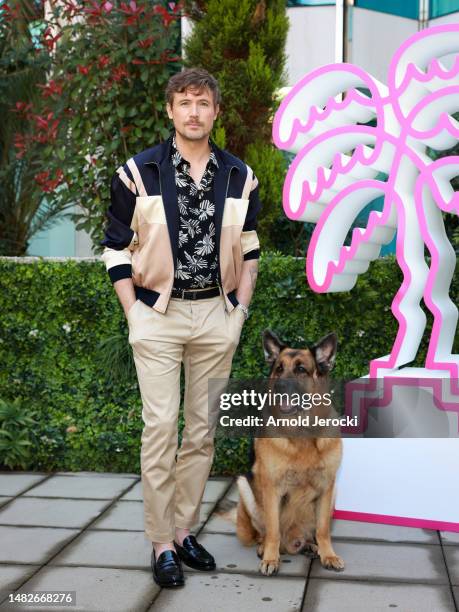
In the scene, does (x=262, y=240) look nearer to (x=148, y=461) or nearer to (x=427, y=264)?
(x=427, y=264)

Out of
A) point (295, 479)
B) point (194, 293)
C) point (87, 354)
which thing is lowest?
point (295, 479)

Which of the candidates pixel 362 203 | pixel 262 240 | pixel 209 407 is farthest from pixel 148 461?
pixel 262 240

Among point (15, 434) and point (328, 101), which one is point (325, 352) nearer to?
point (328, 101)

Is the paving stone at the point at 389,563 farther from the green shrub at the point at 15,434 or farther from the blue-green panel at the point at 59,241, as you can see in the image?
the blue-green panel at the point at 59,241

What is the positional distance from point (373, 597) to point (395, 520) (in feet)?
3.71

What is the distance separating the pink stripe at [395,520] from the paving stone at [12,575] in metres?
1.88

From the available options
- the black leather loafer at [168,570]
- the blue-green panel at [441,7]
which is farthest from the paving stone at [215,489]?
the blue-green panel at [441,7]

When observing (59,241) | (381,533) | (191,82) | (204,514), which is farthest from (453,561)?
(59,241)

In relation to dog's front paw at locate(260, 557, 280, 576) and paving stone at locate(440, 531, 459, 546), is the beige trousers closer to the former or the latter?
dog's front paw at locate(260, 557, 280, 576)

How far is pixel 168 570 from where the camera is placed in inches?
153

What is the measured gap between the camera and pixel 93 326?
241 inches

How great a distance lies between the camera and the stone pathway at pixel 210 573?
3.73 metres

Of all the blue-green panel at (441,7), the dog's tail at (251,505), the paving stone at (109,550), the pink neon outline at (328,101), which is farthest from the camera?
the blue-green panel at (441,7)

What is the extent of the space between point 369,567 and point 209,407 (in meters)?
1.16
